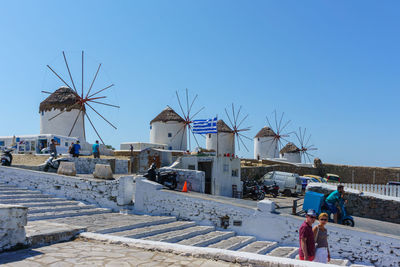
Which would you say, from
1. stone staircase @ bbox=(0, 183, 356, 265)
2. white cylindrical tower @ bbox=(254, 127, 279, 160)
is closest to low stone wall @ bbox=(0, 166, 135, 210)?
stone staircase @ bbox=(0, 183, 356, 265)

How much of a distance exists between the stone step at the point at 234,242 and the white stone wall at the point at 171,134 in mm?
28539

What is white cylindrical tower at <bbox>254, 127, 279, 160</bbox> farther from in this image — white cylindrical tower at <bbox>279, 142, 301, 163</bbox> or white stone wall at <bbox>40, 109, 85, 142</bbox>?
white stone wall at <bbox>40, 109, 85, 142</bbox>

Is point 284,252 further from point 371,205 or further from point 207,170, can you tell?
point 207,170

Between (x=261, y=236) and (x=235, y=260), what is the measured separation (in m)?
4.61

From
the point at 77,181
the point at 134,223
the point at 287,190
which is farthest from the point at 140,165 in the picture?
the point at 287,190

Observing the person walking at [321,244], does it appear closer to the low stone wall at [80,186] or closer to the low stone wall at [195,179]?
the low stone wall at [80,186]

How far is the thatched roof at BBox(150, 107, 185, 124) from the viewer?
121 feet

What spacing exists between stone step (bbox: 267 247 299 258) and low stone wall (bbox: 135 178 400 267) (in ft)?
0.91

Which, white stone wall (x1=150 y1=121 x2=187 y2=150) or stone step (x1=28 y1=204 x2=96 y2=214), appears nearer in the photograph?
stone step (x1=28 y1=204 x2=96 y2=214)

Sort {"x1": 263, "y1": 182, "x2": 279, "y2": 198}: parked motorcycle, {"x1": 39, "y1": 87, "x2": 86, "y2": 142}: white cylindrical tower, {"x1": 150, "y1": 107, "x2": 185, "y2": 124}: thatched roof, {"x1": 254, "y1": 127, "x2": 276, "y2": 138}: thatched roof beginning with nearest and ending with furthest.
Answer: {"x1": 263, "y1": 182, "x2": 279, "y2": 198}: parked motorcycle < {"x1": 39, "y1": 87, "x2": 86, "y2": 142}: white cylindrical tower < {"x1": 150, "y1": 107, "x2": 185, "y2": 124}: thatched roof < {"x1": 254, "y1": 127, "x2": 276, "y2": 138}: thatched roof

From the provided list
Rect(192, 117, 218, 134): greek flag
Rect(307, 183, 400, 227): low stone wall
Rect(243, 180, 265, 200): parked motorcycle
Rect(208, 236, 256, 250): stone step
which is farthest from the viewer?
Rect(192, 117, 218, 134): greek flag

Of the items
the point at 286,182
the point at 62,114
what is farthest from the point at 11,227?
the point at 62,114

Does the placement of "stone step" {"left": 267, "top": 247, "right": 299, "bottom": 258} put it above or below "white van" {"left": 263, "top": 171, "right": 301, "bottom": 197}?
below

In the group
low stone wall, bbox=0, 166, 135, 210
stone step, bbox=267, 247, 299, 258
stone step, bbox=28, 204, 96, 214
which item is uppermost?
low stone wall, bbox=0, 166, 135, 210
